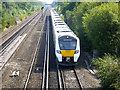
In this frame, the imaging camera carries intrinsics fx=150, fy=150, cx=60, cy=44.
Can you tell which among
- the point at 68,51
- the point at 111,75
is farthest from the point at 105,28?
the point at 111,75

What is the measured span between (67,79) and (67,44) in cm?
323

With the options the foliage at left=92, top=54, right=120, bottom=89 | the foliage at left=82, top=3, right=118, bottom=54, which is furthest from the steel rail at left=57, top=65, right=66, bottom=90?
the foliage at left=82, top=3, right=118, bottom=54

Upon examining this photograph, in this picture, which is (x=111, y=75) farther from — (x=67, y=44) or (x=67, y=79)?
(x=67, y=44)

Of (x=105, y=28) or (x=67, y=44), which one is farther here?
(x=105, y=28)

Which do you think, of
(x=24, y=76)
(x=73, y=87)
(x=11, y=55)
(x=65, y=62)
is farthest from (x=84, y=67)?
(x=11, y=55)

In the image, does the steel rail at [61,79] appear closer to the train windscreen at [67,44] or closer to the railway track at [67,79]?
the railway track at [67,79]

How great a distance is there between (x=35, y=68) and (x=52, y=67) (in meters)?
1.44

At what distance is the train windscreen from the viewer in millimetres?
12617

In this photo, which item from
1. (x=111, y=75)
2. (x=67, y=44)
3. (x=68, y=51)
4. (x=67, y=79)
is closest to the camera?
(x=111, y=75)

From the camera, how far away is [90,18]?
16.0 meters

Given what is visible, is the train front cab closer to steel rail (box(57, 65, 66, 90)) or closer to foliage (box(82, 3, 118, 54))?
steel rail (box(57, 65, 66, 90))

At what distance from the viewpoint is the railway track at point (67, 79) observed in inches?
384

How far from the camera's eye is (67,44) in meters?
12.7

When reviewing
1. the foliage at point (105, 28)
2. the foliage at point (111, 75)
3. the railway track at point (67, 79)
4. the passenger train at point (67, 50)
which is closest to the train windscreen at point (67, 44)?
the passenger train at point (67, 50)
